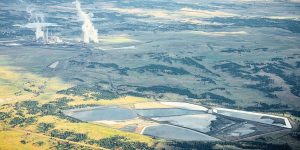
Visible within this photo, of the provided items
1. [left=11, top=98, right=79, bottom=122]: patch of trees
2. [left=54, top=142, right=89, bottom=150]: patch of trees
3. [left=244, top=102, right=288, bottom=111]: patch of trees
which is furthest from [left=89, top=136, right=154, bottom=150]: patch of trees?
[left=244, top=102, right=288, bottom=111]: patch of trees

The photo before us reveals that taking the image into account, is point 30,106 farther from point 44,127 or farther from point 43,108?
point 44,127

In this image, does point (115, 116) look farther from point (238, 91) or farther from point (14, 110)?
point (238, 91)

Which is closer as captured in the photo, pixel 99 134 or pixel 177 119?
pixel 99 134

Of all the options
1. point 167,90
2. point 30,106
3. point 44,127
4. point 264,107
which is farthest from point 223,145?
point 30,106

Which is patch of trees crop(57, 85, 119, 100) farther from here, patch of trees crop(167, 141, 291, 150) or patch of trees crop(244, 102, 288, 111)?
patch of trees crop(167, 141, 291, 150)

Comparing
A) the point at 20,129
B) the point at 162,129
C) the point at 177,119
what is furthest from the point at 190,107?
the point at 20,129

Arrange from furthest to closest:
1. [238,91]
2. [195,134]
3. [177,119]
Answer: [238,91]
[177,119]
[195,134]
